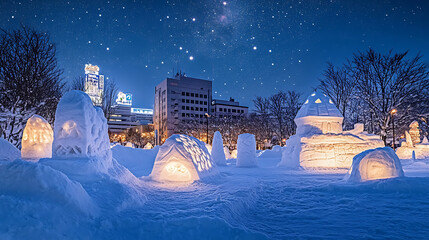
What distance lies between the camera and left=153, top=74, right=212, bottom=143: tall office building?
65188mm

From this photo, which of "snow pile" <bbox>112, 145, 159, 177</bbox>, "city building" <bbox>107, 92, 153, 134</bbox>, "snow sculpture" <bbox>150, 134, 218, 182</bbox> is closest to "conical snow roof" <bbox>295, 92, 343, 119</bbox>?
"snow sculpture" <bbox>150, 134, 218, 182</bbox>

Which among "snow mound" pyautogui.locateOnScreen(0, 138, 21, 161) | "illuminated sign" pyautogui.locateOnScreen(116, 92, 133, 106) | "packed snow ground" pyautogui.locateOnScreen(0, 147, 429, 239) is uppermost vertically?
"illuminated sign" pyautogui.locateOnScreen(116, 92, 133, 106)

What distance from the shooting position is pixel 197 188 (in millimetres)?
7484

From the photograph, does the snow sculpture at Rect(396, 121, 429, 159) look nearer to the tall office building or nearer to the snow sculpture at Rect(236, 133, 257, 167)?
the snow sculpture at Rect(236, 133, 257, 167)

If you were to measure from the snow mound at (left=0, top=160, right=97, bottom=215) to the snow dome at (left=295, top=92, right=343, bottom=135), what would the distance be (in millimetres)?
13782

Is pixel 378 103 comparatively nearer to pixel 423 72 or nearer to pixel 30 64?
pixel 423 72

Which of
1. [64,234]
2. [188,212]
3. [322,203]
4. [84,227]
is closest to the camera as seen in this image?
[64,234]

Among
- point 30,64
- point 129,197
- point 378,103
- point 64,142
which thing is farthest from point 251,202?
point 378,103

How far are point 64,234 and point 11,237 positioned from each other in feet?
1.89

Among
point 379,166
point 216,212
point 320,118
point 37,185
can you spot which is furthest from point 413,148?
point 37,185

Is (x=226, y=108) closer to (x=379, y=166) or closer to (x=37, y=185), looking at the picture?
(x=379, y=166)

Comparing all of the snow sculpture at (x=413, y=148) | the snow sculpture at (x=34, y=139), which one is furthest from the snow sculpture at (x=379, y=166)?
the snow sculpture at (x=413, y=148)

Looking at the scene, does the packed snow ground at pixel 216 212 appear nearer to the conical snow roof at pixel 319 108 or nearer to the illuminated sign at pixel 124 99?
the conical snow roof at pixel 319 108

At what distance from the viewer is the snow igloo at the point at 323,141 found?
44.4 feet
